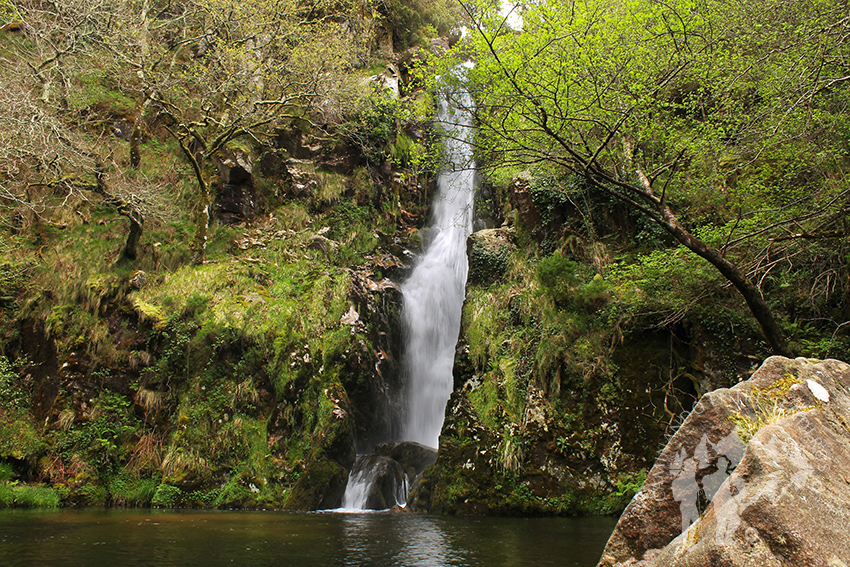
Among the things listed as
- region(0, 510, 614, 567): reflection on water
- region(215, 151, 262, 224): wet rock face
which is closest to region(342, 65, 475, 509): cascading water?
region(0, 510, 614, 567): reflection on water

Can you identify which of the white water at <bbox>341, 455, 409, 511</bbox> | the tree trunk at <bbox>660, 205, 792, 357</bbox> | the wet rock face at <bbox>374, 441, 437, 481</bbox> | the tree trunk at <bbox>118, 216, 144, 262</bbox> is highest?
the tree trunk at <bbox>118, 216, 144, 262</bbox>

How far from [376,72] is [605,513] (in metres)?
21.9

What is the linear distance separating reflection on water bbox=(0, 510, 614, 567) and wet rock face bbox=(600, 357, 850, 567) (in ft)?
7.79

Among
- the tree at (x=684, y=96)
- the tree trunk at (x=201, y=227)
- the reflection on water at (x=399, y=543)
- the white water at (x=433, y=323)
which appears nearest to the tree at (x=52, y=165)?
the tree trunk at (x=201, y=227)

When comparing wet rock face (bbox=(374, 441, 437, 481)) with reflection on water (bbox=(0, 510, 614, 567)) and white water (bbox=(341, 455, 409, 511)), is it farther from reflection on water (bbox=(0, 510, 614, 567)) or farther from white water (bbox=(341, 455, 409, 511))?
reflection on water (bbox=(0, 510, 614, 567))

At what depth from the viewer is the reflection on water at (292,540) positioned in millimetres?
5133

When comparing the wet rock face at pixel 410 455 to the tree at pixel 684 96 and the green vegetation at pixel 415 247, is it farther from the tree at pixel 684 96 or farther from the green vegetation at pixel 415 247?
the tree at pixel 684 96

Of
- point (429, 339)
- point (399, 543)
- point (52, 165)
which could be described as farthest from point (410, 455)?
point (52, 165)

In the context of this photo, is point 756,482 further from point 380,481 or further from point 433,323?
point 433,323

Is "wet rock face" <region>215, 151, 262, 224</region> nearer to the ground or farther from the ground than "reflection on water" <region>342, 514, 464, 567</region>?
farther from the ground

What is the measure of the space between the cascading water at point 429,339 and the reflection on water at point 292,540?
248 centimetres

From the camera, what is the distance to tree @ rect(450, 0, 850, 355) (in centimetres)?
711

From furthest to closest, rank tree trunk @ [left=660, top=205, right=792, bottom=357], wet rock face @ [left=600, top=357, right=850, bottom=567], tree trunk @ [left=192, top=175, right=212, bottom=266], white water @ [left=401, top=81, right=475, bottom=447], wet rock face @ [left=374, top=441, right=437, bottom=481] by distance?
Result: tree trunk @ [left=192, top=175, right=212, bottom=266] < white water @ [left=401, top=81, right=475, bottom=447] < wet rock face @ [left=374, top=441, right=437, bottom=481] < tree trunk @ [left=660, top=205, right=792, bottom=357] < wet rock face @ [left=600, top=357, right=850, bottom=567]

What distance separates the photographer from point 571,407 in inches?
408
